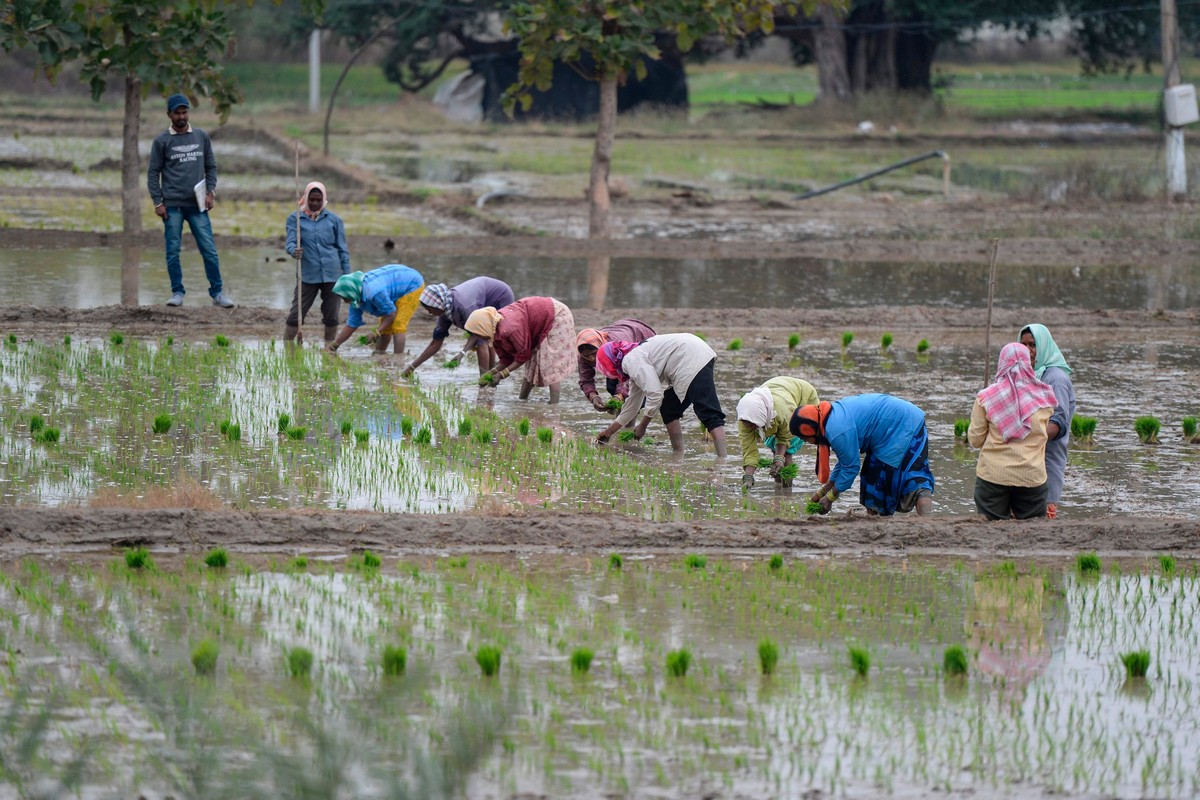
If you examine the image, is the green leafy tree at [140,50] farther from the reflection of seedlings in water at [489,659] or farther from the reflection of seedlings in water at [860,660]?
the reflection of seedlings in water at [860,660]

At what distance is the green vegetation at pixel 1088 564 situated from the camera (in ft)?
25.8

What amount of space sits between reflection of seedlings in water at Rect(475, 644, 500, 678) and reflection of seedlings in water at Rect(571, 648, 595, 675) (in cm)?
32

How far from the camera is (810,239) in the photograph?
23375 millimetres

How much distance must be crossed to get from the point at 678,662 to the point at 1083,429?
5653mm

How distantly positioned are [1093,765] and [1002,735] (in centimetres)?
36

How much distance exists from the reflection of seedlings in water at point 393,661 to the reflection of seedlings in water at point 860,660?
185 cm

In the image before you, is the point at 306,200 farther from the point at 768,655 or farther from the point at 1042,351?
the point at 768,655

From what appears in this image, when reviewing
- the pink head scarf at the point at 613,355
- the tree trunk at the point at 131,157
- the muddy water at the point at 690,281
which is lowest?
the pink head scarf at the point at 613,355

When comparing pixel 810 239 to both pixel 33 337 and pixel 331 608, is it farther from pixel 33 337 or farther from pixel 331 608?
pixel 331 608

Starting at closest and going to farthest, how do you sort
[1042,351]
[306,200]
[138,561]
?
[138,561] < [1042,351] < [306,200]

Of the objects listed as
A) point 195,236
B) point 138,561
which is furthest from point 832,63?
point 138,561

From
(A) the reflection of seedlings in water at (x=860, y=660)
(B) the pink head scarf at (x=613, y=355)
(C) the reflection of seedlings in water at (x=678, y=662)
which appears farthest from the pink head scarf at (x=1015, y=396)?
(C) the reflection of seedlings in water at (x=678, y=662)

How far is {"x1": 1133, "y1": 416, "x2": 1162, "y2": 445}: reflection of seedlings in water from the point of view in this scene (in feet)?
35.2

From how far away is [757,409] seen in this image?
9.23m
